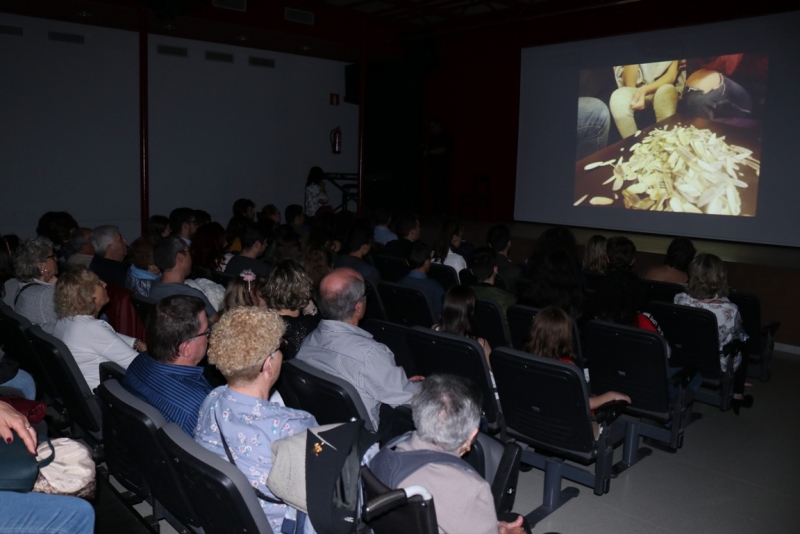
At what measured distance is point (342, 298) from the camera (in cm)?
272

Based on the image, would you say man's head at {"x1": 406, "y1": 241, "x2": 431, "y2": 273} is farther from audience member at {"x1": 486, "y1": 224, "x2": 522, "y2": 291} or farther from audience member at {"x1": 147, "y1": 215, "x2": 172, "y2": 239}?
audience member at {"x1": 147, "y1": 215, "x2": 172, "y2": 239}

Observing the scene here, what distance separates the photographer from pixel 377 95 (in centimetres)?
1227

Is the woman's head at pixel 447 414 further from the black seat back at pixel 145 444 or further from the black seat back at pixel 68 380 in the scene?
the black seat back at pixel 68 380

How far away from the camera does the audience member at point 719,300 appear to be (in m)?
3.87

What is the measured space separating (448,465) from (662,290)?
3.44 meters

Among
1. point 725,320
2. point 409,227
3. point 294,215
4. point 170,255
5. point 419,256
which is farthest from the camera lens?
point 294,215

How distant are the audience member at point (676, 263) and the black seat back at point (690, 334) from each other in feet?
3.20

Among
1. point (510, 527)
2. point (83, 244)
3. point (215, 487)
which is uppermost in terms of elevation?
point (83, 244)

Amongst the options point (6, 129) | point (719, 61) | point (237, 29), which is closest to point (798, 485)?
point (719, 61)

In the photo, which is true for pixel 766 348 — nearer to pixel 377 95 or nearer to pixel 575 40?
pixel 575 40

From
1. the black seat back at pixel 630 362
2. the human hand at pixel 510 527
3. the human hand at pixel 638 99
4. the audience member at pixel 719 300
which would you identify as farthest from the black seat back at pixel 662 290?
the human hand at pixel 638 99

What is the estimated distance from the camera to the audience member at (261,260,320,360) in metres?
3.06

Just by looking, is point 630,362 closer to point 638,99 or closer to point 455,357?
point 455,357

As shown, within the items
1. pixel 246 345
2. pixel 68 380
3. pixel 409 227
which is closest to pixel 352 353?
pixel 246 345
